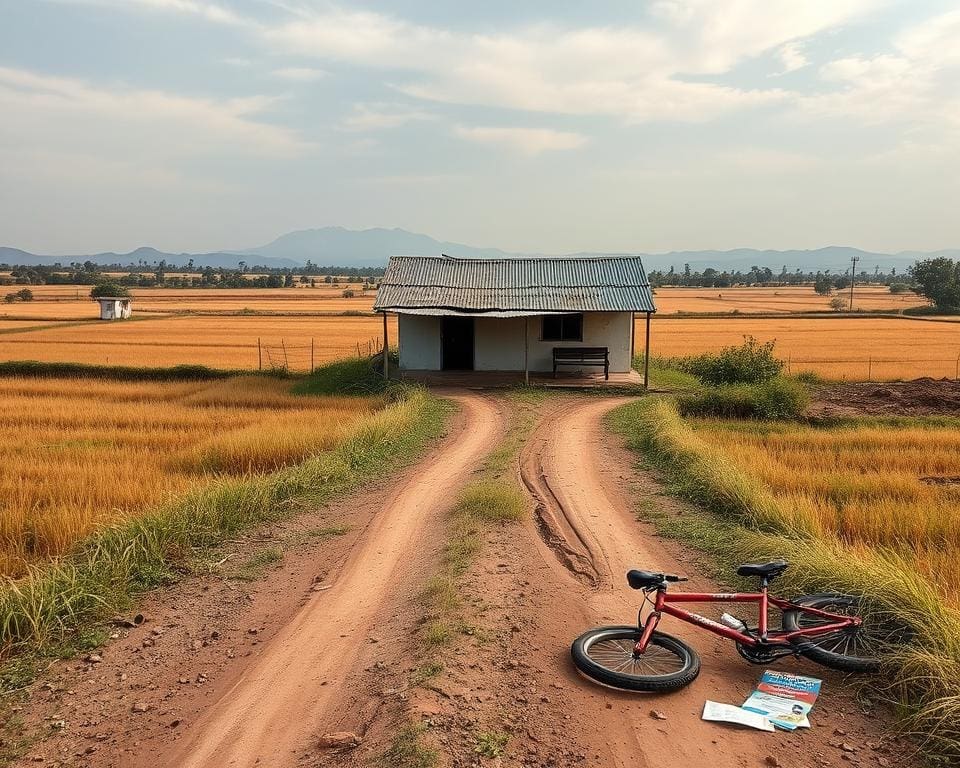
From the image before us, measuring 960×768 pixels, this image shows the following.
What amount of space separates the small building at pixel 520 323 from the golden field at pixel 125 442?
4313 mm

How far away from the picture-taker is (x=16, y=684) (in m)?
5.35

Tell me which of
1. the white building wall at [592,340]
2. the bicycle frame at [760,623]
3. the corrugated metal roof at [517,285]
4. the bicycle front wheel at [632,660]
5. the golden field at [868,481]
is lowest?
the golden field at [868,481]

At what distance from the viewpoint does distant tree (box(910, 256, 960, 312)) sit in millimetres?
62875

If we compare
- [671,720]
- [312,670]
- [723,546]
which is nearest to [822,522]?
[723,546]

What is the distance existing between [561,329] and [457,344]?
3282mm

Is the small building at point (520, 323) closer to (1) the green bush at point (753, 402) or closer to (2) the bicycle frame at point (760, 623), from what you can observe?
(1) the green bush at point (753, 402)

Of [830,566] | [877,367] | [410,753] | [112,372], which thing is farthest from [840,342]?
[410,753]

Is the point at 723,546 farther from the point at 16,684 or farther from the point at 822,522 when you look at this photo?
the point at 16,684

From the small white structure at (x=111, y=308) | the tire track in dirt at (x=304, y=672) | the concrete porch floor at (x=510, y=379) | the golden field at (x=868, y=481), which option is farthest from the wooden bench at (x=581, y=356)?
the small white structure at (x=111, y=308)

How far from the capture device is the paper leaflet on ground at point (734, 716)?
4.67 metres

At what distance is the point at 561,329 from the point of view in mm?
22375

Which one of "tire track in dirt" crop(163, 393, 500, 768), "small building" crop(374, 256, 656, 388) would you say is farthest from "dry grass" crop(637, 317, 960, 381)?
"tire track in dirt" crop(163, 393, 500, 768)

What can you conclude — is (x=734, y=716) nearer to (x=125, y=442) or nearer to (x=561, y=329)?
(x=125, y=442)

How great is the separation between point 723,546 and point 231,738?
5.30 m
